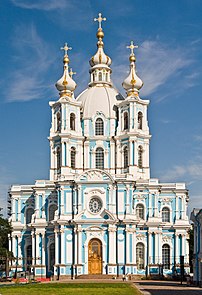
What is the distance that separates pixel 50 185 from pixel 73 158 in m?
3.86

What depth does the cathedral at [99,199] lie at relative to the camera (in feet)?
191

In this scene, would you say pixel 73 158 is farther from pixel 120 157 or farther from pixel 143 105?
pixel 143 105

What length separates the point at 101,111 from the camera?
214 feet

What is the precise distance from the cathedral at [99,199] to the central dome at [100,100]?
0.10 meters

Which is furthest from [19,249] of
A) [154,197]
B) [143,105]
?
[143,105]

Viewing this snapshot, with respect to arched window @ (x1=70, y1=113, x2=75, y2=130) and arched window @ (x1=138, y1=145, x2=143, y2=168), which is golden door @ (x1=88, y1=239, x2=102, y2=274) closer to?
arched window @ (x1=138, y1=145, x2=143, y2=168)

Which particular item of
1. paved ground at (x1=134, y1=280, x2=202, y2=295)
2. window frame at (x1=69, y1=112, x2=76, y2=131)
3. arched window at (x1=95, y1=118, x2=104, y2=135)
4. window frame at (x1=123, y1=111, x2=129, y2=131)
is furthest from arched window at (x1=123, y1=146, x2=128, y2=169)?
paved ground at (x1=134, y1=280, x2=202, y2=295)

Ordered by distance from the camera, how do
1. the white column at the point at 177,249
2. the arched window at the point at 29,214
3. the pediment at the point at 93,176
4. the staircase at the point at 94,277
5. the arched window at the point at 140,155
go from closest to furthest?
the staircase at the point at 94,277 < the pediment at the point at 93,176 < the white column at the point at 177,249 < the arched window at the point at 140,155 < the arched window at the point at 29,214

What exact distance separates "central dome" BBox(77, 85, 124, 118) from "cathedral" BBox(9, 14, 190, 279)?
100 millimetres

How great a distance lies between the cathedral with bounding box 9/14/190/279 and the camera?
5831 cm

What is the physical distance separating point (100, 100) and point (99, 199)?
37.8ft

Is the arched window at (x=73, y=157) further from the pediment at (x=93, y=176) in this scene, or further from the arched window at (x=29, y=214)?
the arched window at (x=29, y=214)

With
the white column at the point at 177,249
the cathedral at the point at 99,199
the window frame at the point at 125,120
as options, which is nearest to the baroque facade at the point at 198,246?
the cathedral at the point at 99,199

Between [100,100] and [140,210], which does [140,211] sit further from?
[100,100]
